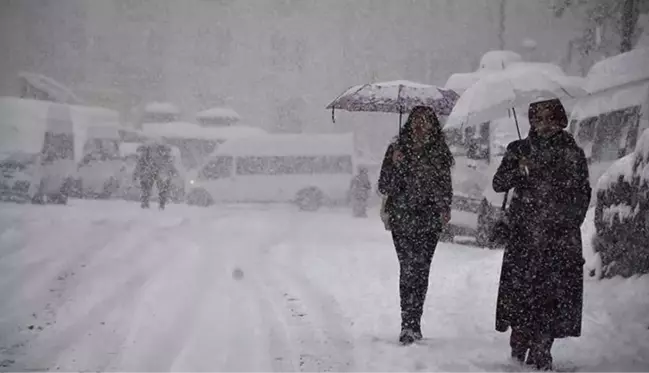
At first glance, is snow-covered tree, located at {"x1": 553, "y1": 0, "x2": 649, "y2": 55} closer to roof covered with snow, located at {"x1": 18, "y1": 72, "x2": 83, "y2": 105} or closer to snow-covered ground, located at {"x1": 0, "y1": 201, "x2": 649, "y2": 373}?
snow-covered ground, located at {"x1": 0, "y1": 201, "x2": 649, "y2": 373}

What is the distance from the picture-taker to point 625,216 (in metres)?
3.17

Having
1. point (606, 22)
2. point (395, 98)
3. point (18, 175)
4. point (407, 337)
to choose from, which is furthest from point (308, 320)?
point (18, 175)

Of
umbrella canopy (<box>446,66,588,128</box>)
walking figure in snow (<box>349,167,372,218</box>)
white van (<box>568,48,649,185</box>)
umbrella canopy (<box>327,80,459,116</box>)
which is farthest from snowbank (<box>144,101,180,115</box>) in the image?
white van (<box>568,48,649,185</box>)

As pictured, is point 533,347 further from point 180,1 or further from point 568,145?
point 180,1

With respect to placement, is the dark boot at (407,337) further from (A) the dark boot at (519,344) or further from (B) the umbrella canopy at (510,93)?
(B) the umbrella canopy at (510,93)

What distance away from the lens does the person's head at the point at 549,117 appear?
7.07 ft

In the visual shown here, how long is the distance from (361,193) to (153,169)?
118 inches

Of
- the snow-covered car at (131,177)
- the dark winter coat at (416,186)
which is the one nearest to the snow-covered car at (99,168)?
the snow-covered car at (131,177)

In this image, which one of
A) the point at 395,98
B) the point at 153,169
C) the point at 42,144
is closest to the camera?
the point at 395,98

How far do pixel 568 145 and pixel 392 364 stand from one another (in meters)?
1.11

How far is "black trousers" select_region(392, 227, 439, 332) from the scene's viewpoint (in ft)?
8.53

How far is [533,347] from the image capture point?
2291 millimetres

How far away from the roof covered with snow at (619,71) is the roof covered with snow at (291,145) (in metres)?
1.54

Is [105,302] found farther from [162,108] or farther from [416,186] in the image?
[162,108]
